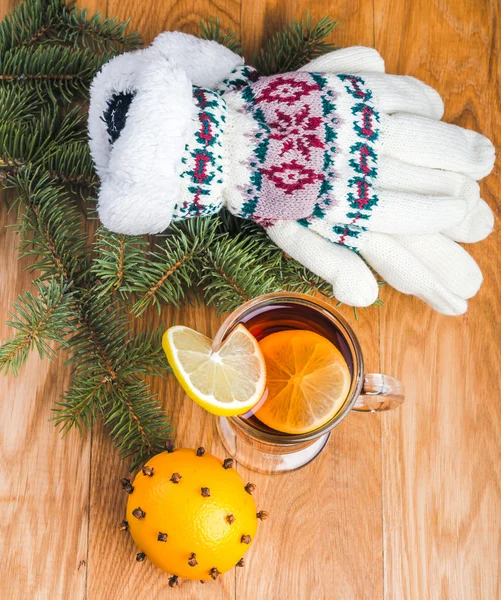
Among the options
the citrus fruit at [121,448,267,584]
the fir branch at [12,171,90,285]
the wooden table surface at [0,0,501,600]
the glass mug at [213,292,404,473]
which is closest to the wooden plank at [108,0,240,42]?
the wooden table surface at [0,0,501,600]

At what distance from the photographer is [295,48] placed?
1.99 ft

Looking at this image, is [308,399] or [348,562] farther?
[348,562]

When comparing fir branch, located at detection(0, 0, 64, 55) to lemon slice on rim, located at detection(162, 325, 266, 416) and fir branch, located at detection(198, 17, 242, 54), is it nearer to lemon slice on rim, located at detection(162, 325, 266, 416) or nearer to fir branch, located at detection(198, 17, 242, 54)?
fir branch, located at detection(198, 17, 242, 54)

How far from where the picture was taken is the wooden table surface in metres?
0.57

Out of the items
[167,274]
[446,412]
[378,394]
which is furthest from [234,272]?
[446,412]

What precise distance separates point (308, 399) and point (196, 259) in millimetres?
169

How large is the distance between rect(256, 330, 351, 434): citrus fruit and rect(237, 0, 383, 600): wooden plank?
132mm

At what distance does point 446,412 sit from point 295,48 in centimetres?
39

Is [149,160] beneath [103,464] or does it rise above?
above

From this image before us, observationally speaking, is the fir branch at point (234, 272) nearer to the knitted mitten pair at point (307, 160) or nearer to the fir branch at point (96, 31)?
the knitted mitten pair at point (307, 160)

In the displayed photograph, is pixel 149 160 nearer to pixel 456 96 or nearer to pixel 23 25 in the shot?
pixel 23 25

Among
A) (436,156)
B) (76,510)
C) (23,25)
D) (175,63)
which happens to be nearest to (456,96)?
(436,156)

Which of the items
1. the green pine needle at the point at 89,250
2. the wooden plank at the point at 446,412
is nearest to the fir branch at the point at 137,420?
the green pine needle at the point at 89,250

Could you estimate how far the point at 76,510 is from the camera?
57 centimetres
